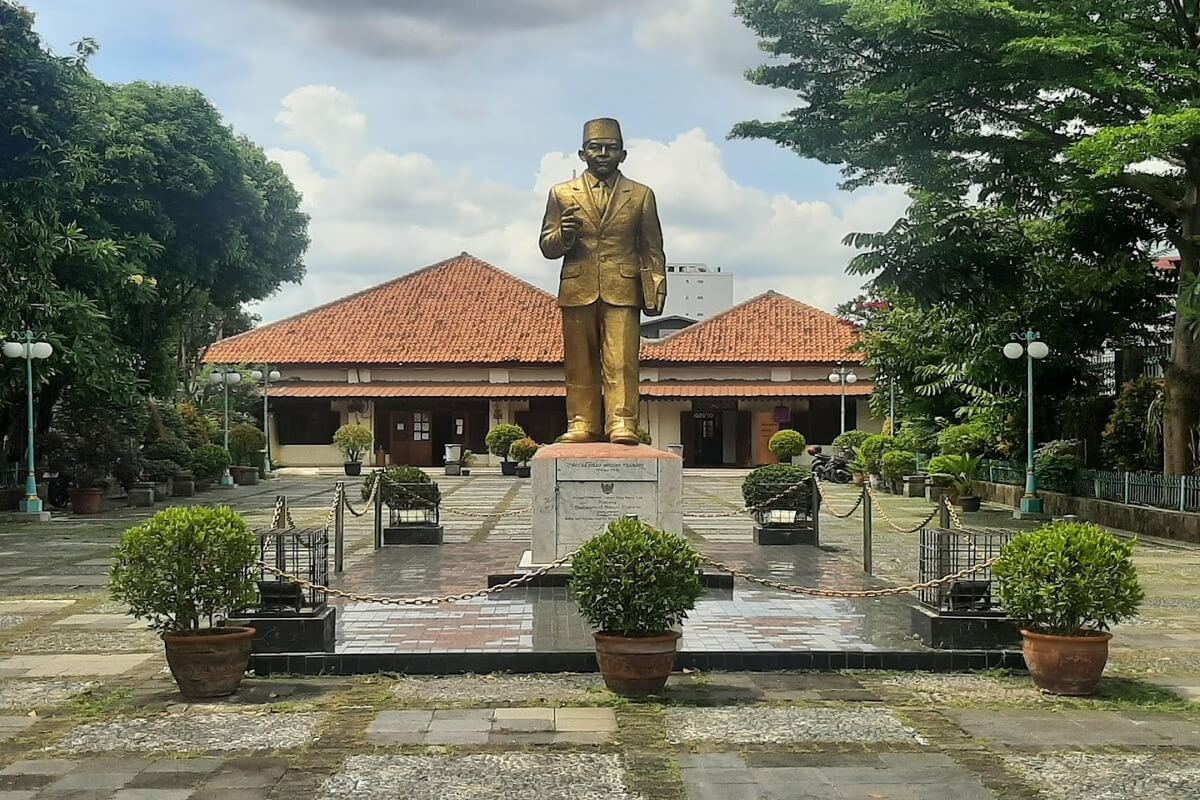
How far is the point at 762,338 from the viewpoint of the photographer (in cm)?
3953

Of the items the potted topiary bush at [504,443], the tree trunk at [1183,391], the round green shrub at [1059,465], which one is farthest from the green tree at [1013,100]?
the potted topiary bush at [504,443]

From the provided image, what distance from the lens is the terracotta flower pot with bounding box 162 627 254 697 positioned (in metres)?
6.50

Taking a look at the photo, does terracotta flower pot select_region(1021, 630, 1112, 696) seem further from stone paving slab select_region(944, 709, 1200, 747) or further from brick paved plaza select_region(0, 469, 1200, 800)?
stone paving slab select_region(944, 709, 1200, 747)

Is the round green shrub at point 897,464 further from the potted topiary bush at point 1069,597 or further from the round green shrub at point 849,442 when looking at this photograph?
the potted topiary bush at point 1069,597

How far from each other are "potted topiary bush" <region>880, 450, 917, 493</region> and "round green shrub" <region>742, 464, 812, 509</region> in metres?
11.3

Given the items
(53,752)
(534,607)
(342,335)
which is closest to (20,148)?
(534,607)

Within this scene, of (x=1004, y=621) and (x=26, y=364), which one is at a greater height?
(x=26, y=364)

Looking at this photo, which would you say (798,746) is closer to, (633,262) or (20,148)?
(633,262)

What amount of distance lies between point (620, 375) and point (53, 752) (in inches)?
242

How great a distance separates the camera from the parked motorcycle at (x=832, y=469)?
30.3 meters

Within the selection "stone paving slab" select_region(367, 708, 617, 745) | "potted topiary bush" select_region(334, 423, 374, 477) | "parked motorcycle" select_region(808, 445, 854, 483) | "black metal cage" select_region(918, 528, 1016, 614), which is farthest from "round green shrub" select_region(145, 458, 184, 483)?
"stone paving slab" select_region(367, 708, 617, 745)

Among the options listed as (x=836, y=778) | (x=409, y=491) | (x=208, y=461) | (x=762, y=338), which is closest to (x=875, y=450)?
(x=762, y=338)

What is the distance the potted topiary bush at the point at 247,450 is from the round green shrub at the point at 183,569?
24.6m

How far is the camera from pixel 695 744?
5637 mm
